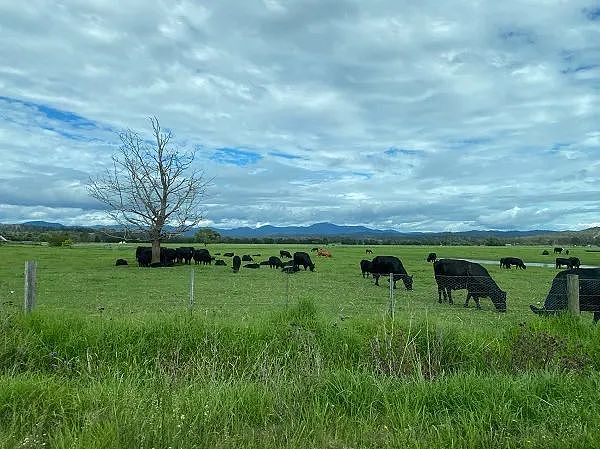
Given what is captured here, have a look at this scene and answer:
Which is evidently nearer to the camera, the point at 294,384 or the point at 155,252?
the point at 294,384

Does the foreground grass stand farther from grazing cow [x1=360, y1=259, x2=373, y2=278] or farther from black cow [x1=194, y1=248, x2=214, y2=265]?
black cow [x1=194, y1=248, x2=214, y2=265]

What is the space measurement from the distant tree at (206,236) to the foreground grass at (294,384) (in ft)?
382

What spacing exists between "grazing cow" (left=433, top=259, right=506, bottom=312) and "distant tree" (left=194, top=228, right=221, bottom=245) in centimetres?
10147

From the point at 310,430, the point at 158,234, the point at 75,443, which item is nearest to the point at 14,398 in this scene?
the point at 75,443

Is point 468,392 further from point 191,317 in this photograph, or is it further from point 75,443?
point 191,317

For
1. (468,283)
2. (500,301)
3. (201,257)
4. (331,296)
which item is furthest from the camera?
(201,257)

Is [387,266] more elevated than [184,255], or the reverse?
[184,255]

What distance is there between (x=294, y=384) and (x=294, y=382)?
0.09 m

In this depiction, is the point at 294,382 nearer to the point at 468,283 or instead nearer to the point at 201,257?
the point at 468,283

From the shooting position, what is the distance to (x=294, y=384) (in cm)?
645

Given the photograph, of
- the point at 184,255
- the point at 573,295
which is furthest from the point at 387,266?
the point at 184,255

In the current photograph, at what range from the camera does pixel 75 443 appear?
4.71 m

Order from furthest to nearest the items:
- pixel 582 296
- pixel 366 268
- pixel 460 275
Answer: pixel 366 268 < pixel 460 275 < pixel 582 296

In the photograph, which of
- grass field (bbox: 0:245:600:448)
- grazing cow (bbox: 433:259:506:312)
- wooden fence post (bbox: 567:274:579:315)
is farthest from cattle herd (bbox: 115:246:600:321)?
grass field (bbox: 0:245:600:448)
